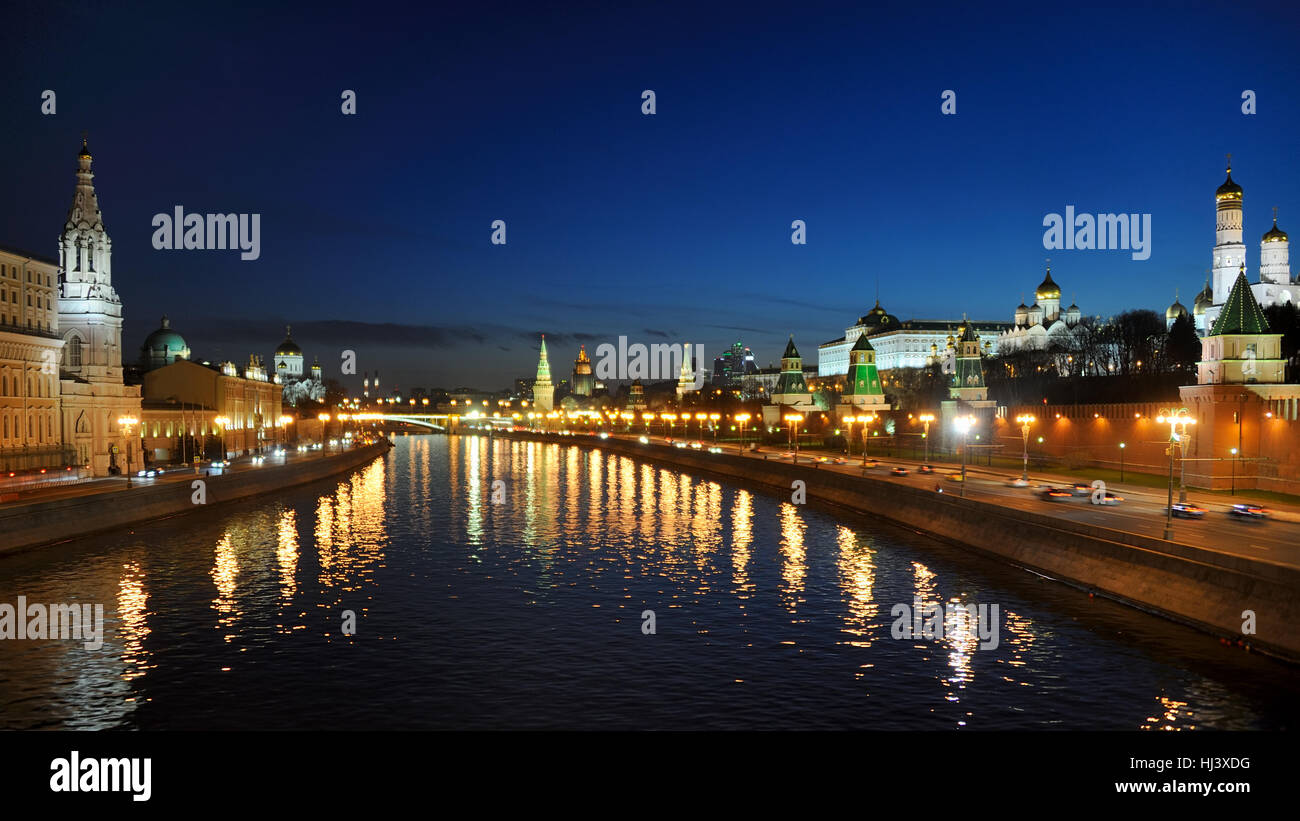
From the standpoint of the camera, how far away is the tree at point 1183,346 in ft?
331

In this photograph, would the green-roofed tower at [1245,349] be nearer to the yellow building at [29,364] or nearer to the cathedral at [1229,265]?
the yellow building at [29,364]

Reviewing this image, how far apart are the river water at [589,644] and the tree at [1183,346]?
7189cm

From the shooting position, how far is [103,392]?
61969mm

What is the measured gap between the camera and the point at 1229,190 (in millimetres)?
131250

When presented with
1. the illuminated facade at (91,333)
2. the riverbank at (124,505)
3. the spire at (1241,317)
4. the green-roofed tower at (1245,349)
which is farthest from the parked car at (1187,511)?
the illuminated facade at (91,333)

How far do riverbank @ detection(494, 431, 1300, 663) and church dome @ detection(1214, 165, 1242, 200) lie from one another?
105818 millimetres

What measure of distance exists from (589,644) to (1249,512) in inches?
1011

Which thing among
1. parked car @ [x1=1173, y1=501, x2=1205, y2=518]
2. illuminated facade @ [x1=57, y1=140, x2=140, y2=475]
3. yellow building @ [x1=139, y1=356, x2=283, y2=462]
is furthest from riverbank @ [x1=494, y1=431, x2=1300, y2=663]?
yellow building @ [x1=139, y1=356, x2=283, y2=462]

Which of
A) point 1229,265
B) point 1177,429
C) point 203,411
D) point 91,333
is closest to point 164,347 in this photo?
point 203,411

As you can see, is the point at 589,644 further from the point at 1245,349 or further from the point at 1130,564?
the point at 1245,349

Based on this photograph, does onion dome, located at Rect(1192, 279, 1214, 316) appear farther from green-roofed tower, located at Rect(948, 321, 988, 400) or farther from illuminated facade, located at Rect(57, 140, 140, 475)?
illuminated facade, located at Rect(57, 140, 140, 475)
